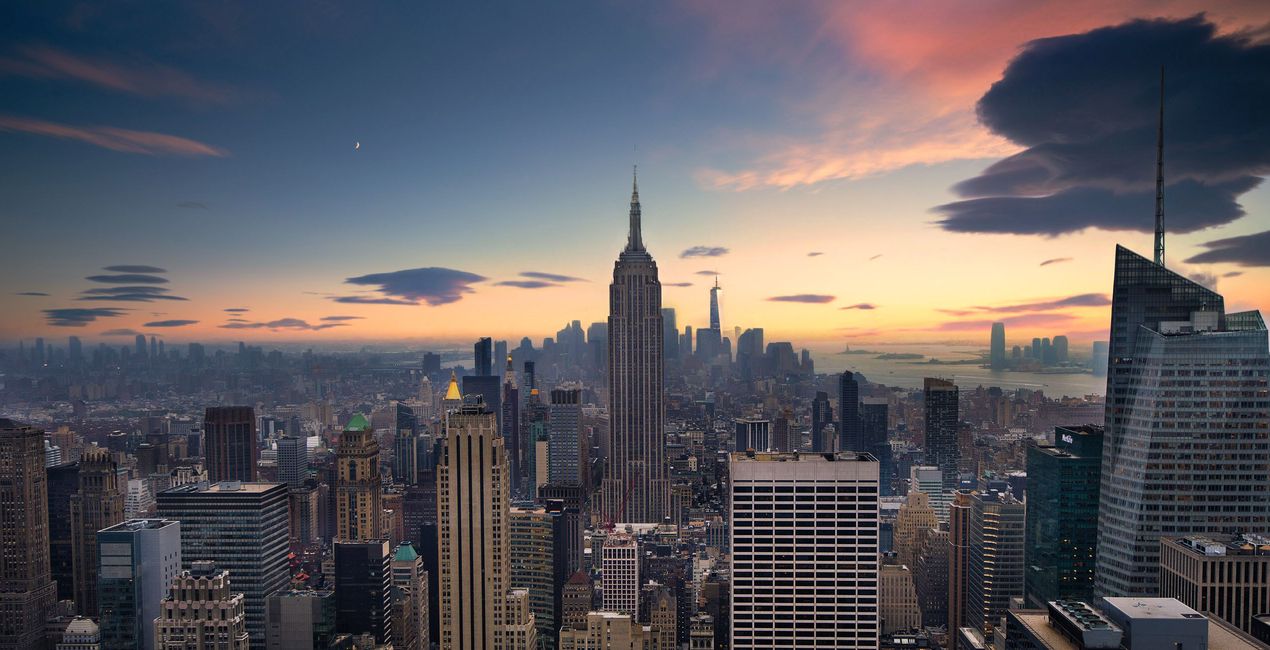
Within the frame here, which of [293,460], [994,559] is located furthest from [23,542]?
[994,559]

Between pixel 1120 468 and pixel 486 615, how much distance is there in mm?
11159

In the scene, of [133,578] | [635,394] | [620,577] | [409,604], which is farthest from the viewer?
[635,394]

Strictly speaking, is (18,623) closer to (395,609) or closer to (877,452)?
Answer: (395,609)

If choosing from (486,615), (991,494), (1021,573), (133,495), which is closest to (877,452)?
(991,494)

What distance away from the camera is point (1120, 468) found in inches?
465

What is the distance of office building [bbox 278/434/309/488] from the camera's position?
639 inches

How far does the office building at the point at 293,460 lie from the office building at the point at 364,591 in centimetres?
259

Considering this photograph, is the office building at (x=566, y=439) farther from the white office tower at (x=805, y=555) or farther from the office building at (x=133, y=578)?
the white office tower at (x=805, y=555)

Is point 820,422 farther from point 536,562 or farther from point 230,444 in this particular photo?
point 230,444

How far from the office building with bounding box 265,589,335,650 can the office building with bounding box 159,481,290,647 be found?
0.67 meters

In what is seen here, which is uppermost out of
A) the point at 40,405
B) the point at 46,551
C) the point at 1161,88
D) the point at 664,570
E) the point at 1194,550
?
the point at 1161,88

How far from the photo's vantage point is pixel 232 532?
48.4 feet

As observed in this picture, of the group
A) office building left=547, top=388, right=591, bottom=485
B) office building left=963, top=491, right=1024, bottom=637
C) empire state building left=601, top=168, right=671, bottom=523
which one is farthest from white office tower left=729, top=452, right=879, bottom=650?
empire state building left=601, top=168, right=671, bottom=523

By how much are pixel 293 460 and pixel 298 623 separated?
479cm
